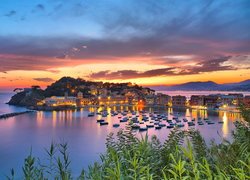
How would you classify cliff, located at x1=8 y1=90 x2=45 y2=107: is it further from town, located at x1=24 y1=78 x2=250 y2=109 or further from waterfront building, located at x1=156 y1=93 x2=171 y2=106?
waterfront building, located at x1=156 y1=93 x2=171 y2=106

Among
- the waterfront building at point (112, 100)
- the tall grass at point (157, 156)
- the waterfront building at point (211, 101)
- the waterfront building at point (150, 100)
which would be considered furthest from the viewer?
the waterfront building at point (112, 100)

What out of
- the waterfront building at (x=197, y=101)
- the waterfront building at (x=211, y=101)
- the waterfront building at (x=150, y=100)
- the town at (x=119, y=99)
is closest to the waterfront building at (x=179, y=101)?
the town at (x=119, y=99)

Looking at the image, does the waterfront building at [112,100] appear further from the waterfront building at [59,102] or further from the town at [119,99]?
the waterfront building at [59,102]

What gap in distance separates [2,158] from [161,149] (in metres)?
14.9

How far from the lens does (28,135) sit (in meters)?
21.2

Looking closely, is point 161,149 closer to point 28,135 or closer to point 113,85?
point 28,135

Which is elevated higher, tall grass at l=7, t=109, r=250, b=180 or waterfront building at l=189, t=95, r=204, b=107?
tall grass at l=7, t=109, r=250, b=180

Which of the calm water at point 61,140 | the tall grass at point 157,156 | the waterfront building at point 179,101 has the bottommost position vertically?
the calm water at point 61,140

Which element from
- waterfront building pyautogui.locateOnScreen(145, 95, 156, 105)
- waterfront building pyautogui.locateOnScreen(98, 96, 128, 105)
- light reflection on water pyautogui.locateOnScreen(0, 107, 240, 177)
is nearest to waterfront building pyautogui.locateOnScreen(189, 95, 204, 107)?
waterfront building pyautogui.locateOnScreen(145, 95, 156, 105)

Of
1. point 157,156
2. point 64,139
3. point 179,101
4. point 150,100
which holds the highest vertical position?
point 157,156

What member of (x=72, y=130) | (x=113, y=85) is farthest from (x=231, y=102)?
(x=113, y=85)

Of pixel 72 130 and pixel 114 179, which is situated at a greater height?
pixel 114 179

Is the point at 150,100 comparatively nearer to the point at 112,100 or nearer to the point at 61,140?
the point at 112,100

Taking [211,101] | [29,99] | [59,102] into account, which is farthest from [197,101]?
[29,99]
